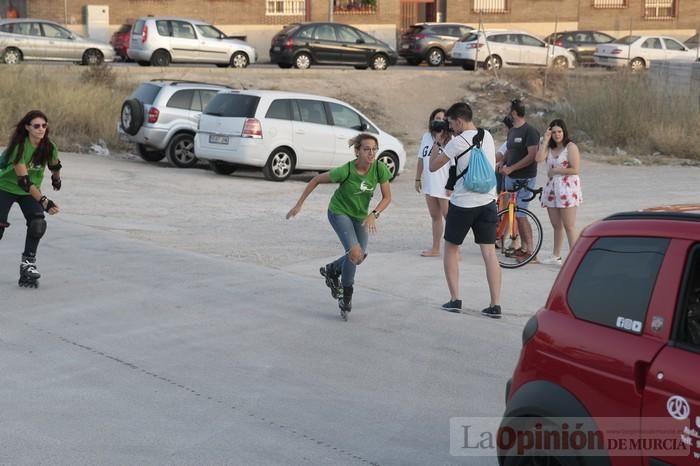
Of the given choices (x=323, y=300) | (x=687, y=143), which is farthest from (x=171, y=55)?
(x=323, y=300)

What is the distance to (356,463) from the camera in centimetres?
637

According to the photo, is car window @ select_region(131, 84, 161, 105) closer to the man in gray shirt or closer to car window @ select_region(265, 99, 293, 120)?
car window @ select_region(265, 99, 293, 120)

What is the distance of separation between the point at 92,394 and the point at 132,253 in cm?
525

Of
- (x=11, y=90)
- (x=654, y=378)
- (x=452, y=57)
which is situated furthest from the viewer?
(x=452, y=57)

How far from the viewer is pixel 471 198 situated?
9773 millimetres

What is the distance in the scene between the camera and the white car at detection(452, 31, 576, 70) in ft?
133

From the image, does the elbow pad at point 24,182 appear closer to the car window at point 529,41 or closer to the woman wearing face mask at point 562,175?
the woman wearing face mask at point 562,175

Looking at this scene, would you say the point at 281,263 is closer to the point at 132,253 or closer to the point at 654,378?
the point at 132,253

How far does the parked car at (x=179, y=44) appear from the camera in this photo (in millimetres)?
34938

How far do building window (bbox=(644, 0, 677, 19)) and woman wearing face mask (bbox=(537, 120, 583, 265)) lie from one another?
47.0 meters

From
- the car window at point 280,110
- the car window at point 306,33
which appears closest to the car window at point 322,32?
the car window at point 306,33

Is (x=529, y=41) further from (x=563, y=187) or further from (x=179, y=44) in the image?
(x=563, y=187)

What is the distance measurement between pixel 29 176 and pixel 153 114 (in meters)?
11.9

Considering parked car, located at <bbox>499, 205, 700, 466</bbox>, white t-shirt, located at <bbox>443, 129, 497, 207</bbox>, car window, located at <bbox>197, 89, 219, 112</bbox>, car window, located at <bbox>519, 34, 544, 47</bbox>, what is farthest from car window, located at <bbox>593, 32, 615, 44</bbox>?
parked car, located at <bbox>499, 205, 700, 466</bbox>
